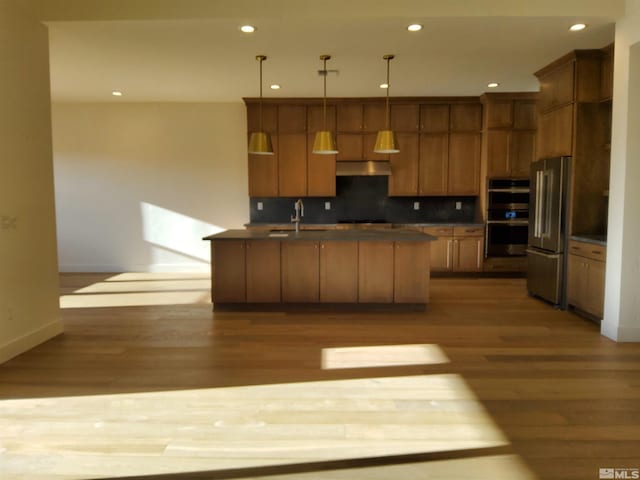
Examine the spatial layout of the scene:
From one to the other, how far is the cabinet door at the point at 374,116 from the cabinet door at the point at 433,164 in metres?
0.72

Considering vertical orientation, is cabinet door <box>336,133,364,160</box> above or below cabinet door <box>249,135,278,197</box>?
above

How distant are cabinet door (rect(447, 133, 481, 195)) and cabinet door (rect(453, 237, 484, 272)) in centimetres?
84

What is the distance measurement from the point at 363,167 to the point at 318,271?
2.83 metres

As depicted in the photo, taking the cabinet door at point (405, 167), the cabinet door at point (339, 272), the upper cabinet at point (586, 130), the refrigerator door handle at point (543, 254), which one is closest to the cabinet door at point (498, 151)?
the cabinet door at point (405, 167)

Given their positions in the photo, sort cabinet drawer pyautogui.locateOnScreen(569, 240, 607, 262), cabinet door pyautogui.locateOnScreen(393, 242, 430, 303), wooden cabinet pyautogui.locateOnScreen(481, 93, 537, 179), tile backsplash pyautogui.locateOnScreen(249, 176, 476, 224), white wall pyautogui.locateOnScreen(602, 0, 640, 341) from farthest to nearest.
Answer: tile backsplash pyautogui.locateOnScreen(249, 176, 476, 224)
wooden cabinet pyautogui.locateOnScreen(481, 93, 537, 179)
cabinet door pyautogui.locateOnScreen(393, 242, 430, 303)
cabinet drawer pyautogui.locateOnScreen(569, 240, 607, 262)
white wall pyautogui.locateOnScreen(602, 0, 640, 341)

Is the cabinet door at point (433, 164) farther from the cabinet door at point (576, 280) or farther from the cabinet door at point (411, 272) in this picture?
the cabinet door at point (576, 280)

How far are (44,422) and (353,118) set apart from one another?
6.12 meters

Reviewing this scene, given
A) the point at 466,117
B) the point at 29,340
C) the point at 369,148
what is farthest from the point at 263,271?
the point at 466,117

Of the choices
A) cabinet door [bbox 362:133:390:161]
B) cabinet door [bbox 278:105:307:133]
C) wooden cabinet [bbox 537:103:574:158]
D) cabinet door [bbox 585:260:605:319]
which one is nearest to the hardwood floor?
cabinet door [bbox 585:260:605:319]

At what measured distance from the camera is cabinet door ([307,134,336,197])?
7.49 metres

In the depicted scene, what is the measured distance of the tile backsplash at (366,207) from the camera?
7828mm

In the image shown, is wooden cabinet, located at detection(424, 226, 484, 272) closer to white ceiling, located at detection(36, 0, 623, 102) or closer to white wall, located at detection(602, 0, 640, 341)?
white ceiling, located at detection(36, 0, 623, 102)

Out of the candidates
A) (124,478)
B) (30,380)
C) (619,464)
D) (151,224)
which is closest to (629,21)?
(619,464)

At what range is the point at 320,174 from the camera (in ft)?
24.7
